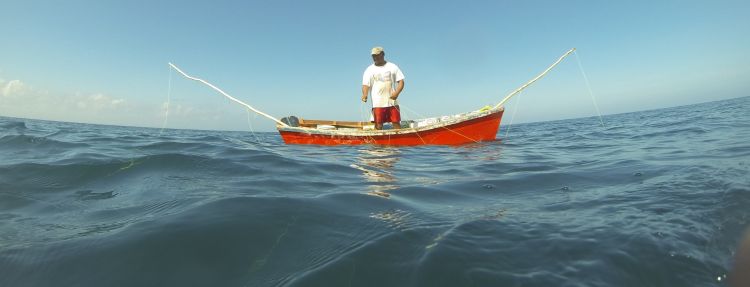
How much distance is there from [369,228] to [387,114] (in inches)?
349

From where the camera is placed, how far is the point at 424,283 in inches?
69.6

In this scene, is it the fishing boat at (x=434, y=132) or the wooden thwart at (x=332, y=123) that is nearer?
the fishing boat at (x=434, y=132)

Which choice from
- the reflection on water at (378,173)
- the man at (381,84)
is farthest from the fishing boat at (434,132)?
the reflection on water at (378,173)

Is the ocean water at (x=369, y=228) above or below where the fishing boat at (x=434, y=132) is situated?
below

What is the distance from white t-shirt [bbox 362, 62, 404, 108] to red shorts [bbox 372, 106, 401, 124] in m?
0.24

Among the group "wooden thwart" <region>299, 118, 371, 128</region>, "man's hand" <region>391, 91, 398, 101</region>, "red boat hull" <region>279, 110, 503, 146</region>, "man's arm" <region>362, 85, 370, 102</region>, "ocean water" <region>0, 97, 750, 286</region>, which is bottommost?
"ocean water" <region>0, 97, 750, 286</region>

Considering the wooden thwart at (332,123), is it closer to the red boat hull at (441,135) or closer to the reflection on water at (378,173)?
the red boat hull at (441,135)

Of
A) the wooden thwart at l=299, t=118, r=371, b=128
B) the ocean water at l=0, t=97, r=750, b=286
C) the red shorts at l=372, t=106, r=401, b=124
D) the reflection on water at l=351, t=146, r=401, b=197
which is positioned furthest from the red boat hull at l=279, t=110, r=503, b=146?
the ocean water at l=0, t=97, r=750, b=286

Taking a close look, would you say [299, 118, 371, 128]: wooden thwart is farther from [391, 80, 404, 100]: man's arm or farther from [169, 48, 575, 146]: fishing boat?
[391, 80, 404, 100]: man's arm

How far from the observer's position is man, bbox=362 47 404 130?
10.5 meters

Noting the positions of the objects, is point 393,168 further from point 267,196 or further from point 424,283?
point 424,283

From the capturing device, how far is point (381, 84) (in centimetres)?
1063

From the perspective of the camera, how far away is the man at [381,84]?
10.5m

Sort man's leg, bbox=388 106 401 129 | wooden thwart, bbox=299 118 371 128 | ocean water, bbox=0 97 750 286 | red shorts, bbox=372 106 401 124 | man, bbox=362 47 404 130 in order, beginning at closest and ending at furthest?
ocean water, bbox=0 97 750 286
man, bbox=362 47 404 130
red shorts, bbox=372 106 401 124
man's leg, bbox=388 106 401 129
wooden thwart, bbox=299 118 371 128
